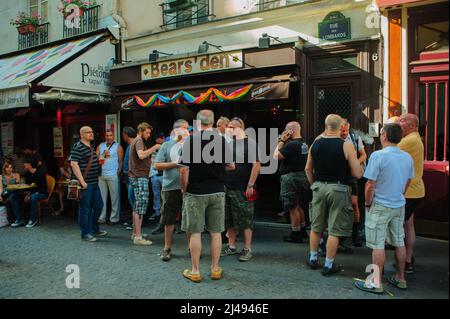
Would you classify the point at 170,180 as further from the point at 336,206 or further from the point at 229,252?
the point at 336,206

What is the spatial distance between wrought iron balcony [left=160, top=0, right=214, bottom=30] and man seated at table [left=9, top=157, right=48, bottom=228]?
3993 mm

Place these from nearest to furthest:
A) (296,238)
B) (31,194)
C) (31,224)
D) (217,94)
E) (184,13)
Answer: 1. (296,238)
2. (217,94)
3. (31,224)
4. (31,194)
5. (184,13)

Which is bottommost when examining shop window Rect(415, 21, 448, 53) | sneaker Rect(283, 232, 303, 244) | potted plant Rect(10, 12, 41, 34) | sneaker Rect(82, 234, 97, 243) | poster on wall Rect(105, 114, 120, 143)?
sneaker Rect(82, 234, 97, 243)

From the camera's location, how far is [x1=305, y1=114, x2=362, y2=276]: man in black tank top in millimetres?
4414

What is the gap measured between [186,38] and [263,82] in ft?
7.58

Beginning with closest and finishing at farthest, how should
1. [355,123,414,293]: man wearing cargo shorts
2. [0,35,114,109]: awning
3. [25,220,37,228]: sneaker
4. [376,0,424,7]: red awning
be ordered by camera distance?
[355,123,414,293]: man wearing cargo shorts → [376,0,424,7]: red awning → [25,220,37,228]: sneaker → [0,35,114,109]: awning

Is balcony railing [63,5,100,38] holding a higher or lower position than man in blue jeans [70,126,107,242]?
higher

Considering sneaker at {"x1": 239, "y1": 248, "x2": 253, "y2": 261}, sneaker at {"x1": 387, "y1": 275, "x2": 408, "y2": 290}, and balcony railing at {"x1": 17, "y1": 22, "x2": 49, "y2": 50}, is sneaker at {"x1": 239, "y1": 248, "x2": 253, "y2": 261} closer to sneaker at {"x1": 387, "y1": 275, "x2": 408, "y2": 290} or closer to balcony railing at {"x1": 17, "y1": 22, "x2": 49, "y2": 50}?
sneaker at {"x1": 387, "y1": 275, "x2": 408, "y2": 290}

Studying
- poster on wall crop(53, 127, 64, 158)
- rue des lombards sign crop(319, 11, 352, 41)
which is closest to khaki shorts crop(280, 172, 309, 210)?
rue des lombards sign crop(319, 11, 352, 41)

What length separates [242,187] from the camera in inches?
211

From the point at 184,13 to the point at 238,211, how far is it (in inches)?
200

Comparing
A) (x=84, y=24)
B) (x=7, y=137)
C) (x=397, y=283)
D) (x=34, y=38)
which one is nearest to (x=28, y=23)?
(x=34, y=38)
